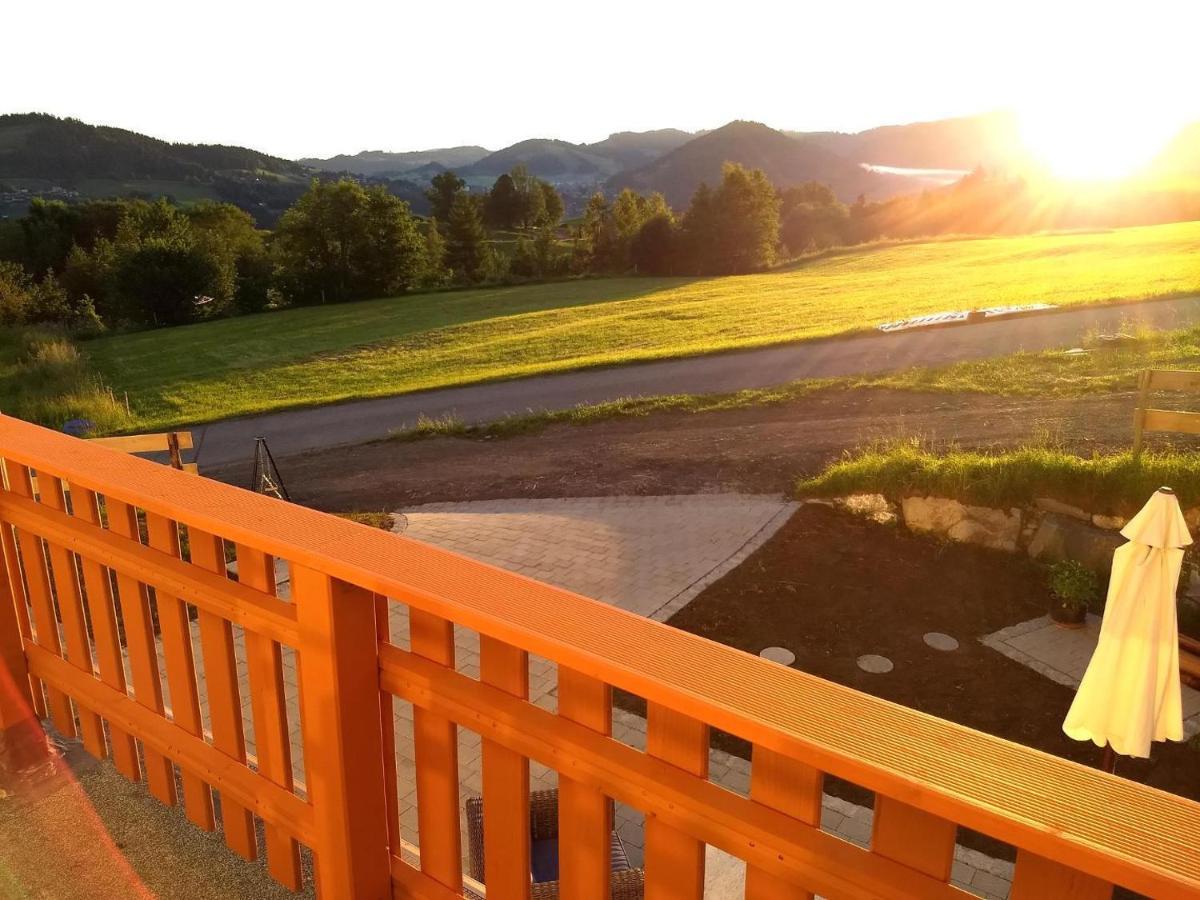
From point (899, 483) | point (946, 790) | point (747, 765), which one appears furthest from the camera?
point (899, 483)

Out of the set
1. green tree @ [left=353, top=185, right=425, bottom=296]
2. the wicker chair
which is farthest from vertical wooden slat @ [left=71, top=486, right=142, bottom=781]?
green tree @ [left=353, top=185, right=425, bottom=296]

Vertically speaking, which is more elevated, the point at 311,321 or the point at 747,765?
the point at 747,765

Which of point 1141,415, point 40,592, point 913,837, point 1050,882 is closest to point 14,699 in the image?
point 40,592

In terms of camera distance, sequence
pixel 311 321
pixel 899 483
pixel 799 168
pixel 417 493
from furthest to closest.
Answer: pixel 799 168 < pixel 311 321 < pixel 417 493 < pixel 899 483

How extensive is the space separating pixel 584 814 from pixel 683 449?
10579mm

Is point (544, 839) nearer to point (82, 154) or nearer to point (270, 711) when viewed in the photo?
point (270, 711)

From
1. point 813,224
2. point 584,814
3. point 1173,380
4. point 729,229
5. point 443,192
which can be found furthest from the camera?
point 443,192

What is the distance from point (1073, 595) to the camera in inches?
257

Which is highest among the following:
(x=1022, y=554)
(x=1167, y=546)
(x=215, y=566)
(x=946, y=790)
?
(x=946, y=790)

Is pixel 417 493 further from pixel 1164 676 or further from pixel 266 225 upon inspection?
pixel 266 225

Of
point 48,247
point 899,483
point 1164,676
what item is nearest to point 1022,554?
point 899,483

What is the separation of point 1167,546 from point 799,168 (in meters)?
210

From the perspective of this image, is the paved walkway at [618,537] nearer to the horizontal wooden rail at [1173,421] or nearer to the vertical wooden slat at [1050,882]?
the horizontal wooden rail at [1173,421]

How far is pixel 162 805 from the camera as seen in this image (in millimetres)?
3133
